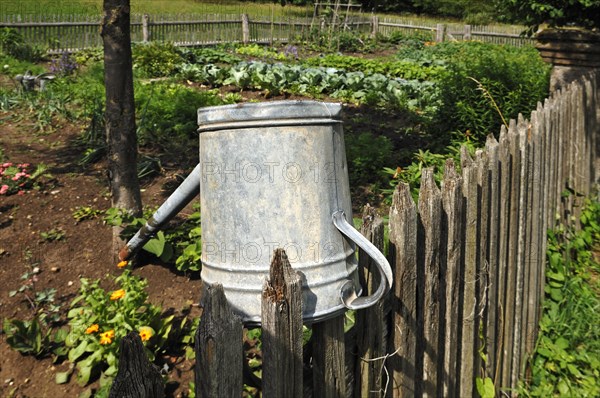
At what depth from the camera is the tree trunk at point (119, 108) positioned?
305cm

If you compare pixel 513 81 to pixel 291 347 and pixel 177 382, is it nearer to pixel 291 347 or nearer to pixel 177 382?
pixel 177 382

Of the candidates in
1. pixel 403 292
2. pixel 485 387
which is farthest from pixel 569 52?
pixel 403 292

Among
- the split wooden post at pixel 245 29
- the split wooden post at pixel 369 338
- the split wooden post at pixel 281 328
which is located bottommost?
the split wooden post at pixel 369 338

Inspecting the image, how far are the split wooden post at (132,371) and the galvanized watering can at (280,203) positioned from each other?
42 centimetres

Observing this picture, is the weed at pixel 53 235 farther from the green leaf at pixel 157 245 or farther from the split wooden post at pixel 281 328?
the split wooden post at pixel 281 328

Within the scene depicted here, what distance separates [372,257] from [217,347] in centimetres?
48

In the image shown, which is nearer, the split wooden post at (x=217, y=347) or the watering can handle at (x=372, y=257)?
the split wooden post at (x=217, y=347)

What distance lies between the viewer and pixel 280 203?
1.31 meters

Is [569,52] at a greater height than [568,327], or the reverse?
[569,52]

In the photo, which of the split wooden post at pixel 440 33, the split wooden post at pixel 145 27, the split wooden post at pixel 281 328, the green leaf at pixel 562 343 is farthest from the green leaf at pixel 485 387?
the split wooden post at pixel 440 33

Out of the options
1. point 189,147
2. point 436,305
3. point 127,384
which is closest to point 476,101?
point 189,147

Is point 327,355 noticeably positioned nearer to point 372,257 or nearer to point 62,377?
point 372,257

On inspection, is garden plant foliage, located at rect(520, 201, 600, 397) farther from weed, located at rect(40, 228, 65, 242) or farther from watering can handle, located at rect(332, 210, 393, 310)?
weed, located at rect(40, 228, 65, 242)

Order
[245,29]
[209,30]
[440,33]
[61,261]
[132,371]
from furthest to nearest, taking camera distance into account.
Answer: [440,33], [245,29], [209,30], [61,261], [132,371]
